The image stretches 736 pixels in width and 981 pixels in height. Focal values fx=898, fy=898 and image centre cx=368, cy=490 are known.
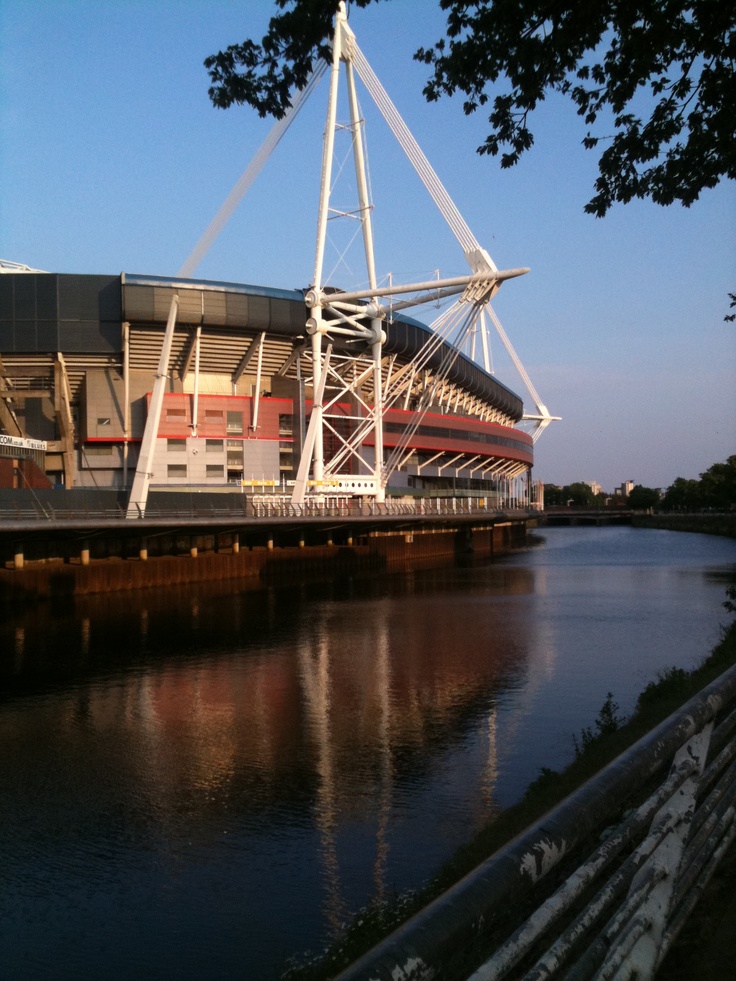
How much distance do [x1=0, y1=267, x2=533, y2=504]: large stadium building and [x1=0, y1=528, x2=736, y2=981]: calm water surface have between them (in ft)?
66.6

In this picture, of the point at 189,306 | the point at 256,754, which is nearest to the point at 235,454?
the point at 189,306

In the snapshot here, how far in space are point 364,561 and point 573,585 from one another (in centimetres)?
1550

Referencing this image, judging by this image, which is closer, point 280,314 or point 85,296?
point 85,296

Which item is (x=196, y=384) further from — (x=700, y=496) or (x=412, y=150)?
(x=700, y=496)

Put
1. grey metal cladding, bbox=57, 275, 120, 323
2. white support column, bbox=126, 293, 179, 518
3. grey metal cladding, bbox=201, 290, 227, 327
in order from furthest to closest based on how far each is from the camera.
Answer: grey metal cladding, bbox=201, 290, 227, 327 < grey metal cladding, bbox=57, 275, 120, 323 < white support column, bbox=126, 293, 179, 518

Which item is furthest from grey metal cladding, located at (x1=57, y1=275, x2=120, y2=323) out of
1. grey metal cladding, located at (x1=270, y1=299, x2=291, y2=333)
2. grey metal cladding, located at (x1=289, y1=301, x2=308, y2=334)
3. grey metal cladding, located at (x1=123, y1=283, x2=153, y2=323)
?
grey metal cladding, located at (x1=289, y1=301, x2=308, y2=334)

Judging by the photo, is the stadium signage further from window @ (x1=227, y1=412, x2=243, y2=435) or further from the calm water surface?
window @ (x1=227, y1=412, x2=243, y2=435)

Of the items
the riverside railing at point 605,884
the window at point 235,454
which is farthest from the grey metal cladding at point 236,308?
the riverside railing at point 605,884

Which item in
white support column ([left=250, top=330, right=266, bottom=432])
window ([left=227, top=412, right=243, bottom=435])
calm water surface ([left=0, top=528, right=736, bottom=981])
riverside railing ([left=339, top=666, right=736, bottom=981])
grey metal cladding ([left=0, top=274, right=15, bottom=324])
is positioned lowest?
calm water surface ([left=0, top=528, right=736, bottom=981])

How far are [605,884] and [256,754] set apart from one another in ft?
43.3

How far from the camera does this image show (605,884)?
9.71 ft

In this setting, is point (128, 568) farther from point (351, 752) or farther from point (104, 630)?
point (351, 752)

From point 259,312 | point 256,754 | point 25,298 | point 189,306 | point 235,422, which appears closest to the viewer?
point 256,754

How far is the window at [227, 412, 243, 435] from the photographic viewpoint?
191 ft
